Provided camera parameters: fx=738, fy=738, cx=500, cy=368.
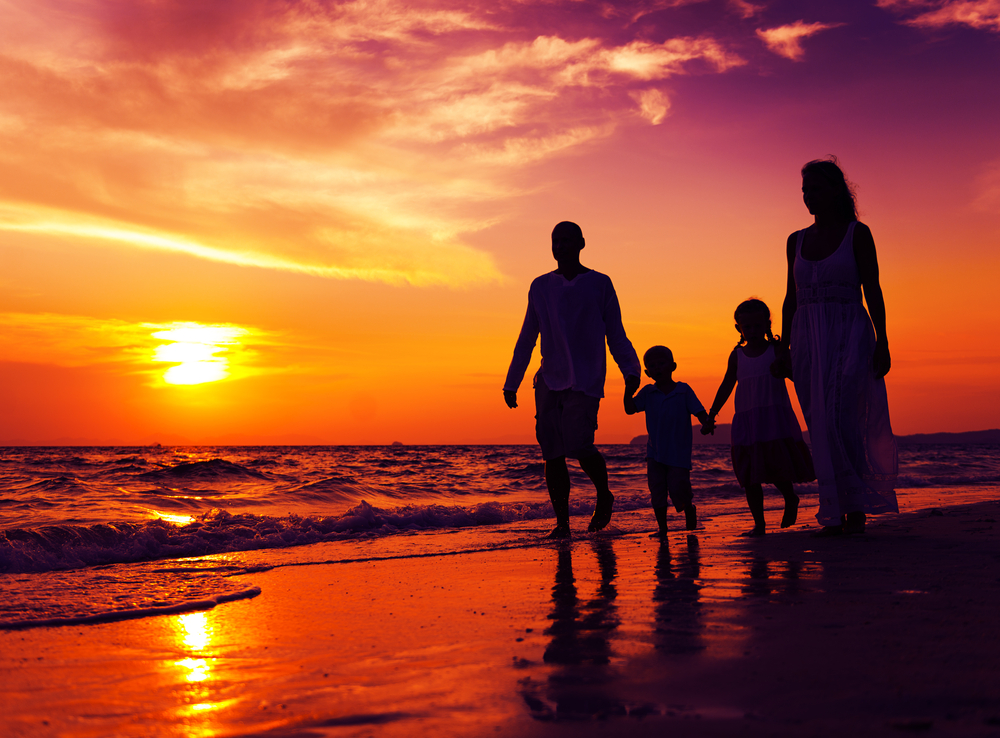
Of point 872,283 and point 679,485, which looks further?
point 679,485

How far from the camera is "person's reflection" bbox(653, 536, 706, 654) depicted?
2.17 meters

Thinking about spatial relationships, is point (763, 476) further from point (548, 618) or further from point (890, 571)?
point (548, 618)

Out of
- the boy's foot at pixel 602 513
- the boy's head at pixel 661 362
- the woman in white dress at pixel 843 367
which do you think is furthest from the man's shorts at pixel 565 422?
the woman in white dress at pixel 843 367

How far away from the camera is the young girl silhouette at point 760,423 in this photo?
5430mm

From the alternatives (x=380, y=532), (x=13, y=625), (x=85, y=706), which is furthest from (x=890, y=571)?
(x=380, y=532)

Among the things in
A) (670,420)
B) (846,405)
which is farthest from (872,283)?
(670,420)

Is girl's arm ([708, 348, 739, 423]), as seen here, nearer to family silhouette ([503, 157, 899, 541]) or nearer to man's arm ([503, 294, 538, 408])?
family silhouette ([503, 157, 899, 541])

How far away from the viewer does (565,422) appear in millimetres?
5863

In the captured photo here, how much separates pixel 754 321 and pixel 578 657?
13.9ft

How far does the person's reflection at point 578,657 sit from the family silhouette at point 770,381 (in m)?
2.09

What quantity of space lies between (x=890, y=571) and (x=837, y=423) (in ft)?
5.04

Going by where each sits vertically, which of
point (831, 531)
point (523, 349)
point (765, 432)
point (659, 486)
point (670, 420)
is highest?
point (523, 349)

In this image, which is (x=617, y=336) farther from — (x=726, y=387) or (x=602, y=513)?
(x=602, y=513)

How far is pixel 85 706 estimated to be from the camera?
6.27 ft
